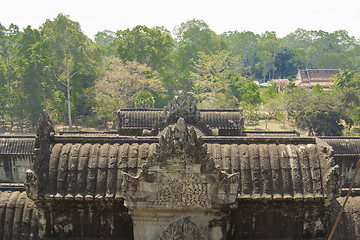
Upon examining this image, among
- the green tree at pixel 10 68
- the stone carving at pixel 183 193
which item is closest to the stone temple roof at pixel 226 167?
the stone carving at pixel 183 193

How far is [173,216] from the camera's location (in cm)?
845

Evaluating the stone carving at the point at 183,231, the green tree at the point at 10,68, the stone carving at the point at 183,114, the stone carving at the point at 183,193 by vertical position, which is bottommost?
the stone carving at the point at 183,231

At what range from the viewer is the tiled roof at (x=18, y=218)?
9.33 metres

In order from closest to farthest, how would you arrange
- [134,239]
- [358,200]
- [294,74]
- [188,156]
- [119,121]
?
[188,156]
[134,239]
[358,200]
[119,121]
[294,74]

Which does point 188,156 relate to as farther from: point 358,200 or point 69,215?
point 358,200

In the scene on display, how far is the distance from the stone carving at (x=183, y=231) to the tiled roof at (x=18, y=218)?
357 centimetres

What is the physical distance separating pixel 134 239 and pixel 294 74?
77670mm

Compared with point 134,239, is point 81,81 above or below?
above

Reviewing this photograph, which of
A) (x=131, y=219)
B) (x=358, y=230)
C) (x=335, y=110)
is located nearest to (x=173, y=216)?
(x=131, y=219)

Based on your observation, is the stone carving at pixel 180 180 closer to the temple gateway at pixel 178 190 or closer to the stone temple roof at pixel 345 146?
the temple gateway at pixel 178 190

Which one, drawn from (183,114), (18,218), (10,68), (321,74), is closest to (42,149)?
(18,218)

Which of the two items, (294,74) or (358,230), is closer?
(358,230)

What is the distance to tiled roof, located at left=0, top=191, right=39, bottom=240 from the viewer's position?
9.33 m

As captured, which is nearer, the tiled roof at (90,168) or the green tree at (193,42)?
the tiled roof at (90,168)
